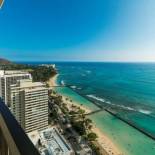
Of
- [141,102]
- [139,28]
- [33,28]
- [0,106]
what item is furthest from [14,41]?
[0,106]

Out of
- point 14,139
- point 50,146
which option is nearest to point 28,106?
point 50,146

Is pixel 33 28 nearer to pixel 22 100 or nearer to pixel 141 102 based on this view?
pixel 141 102

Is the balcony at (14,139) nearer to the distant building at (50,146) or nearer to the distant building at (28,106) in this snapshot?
the distant building at (50,146)

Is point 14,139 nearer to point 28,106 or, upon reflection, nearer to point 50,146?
point 50,146

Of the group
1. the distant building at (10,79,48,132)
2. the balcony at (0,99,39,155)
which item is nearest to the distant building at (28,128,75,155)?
the distant building at (10,79,48,132)

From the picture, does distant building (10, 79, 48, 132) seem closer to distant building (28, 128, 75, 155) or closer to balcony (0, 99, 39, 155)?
distant building (28, 128, 75, 155)

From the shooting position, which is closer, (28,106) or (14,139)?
(14,139)
